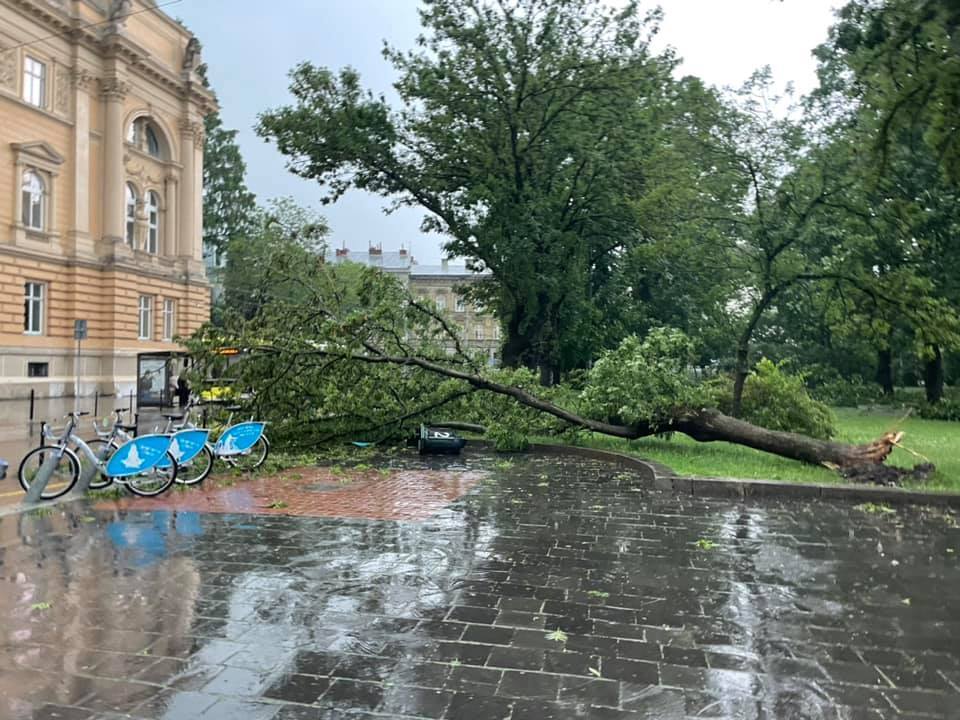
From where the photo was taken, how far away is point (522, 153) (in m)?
A: 19.4

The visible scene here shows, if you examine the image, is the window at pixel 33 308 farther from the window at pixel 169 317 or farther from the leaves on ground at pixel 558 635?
the leaves on ground at pixel 558 635

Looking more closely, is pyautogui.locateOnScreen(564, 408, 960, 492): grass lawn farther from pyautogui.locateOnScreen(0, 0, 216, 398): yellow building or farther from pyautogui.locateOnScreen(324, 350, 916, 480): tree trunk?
pyautogui.locateOnScreen(0, 0, 216, 398): yellow building

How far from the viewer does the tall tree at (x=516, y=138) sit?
60.3ft

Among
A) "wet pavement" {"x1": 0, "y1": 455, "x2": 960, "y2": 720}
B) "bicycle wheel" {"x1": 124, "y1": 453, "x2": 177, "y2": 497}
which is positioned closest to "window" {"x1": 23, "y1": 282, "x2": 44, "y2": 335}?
"bicycle wheel" {"x1": 124, "y1": 453, "x2": 177, "y2": 497}

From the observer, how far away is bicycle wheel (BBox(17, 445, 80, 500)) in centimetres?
863

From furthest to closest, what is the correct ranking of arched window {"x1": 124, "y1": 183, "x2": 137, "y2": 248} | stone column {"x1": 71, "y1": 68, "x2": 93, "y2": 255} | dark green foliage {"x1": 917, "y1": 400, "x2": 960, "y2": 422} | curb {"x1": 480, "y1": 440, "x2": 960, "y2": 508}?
1. arched window {"x1": 124, "y1": 183, "x2": 137, "y2": 248}
2. stone column {"x1": 71, "y1": 68, "x2": 93, "y2": 255}
3. dark green foliage {"x1": 917, "y1": 400, "x2": 960, "y2": 422}
4. curb {"x1": 480, "y1": 440, "x2": 960, "y2": 508}

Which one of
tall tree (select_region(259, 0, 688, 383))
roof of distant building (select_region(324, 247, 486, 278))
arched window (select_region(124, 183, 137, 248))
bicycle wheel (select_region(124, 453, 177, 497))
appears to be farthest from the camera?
roof of distant building (select_region(324, 247, 486, 278))

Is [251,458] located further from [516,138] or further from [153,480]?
[516,138]

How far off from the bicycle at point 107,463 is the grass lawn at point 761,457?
685cm

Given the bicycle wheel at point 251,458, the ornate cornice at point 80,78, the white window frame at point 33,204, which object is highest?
the ornate cornice at point 80,78

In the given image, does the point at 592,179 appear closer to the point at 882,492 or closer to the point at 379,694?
the point at 882,492

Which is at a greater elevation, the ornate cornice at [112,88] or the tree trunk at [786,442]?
the ornate cornice at [112,88]

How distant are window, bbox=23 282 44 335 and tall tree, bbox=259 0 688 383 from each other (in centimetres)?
1644

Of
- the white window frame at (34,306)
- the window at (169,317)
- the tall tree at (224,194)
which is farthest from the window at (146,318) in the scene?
the tall tree at (224,194)
